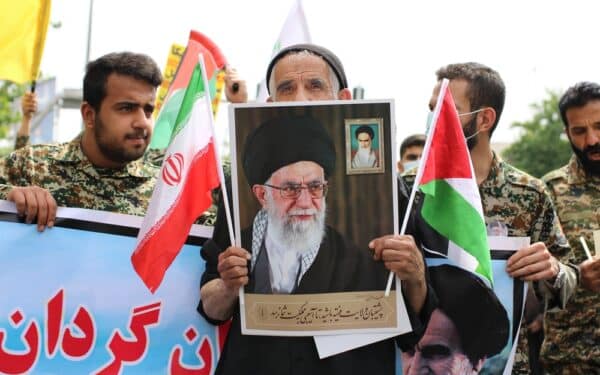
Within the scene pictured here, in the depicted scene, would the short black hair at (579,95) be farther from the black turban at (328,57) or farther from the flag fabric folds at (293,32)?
the black turban at (328,57)

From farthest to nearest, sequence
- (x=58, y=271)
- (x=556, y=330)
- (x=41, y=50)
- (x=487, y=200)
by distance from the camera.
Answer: (x=41, y=50) < (x=556, y=330) < (x=487, y=200) < (x=58, y=271)

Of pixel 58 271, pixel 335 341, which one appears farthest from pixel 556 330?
pixel 58 271

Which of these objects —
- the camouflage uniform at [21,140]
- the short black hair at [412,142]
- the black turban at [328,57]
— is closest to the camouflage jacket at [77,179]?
the black turban at [328,57]

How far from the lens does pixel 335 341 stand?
241 cm

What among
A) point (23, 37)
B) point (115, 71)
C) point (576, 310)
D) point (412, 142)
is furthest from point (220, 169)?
point (412, 142)

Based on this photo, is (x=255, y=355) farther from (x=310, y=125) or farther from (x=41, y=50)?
(x=41, y=50)

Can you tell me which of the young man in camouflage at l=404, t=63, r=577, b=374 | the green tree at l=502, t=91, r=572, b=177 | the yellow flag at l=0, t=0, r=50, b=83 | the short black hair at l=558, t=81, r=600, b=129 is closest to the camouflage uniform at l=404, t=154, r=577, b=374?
the young man in camouflage at l=404, t=63, r=577, b=374

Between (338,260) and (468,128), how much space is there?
4.80ft

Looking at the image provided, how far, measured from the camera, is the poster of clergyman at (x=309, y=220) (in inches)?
94.8

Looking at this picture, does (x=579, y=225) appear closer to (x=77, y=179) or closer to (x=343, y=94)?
(x=343, y=94)

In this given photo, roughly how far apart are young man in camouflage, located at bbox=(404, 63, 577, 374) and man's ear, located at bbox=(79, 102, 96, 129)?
58.6 inches

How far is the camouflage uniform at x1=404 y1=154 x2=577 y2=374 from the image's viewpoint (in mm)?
3312

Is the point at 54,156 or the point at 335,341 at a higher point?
the point at 54,156

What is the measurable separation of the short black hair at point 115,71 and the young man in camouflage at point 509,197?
1.29m
